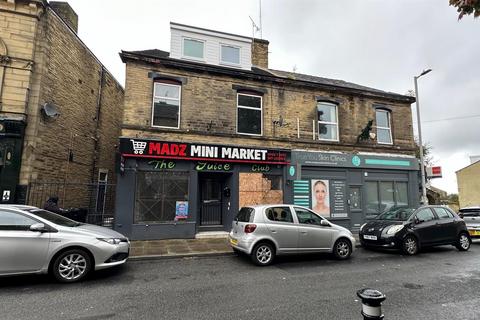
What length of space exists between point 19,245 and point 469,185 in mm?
39946

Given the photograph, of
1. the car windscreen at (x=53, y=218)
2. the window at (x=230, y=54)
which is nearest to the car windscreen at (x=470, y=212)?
the window at (x=230, y=54)

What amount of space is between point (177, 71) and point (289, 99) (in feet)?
17.2

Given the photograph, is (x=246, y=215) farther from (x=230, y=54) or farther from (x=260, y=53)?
(x=260, y=53)

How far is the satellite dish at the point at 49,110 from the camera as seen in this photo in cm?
1039

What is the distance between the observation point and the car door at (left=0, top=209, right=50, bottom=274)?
5.54 meters

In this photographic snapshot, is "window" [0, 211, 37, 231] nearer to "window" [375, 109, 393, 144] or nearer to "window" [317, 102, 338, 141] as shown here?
"window" [317, 102, 338, 141]

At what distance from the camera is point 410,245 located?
9102 mm

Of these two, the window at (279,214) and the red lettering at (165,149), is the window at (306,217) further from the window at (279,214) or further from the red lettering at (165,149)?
the red lettering at (165,149)

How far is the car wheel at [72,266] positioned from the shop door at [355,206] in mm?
11416

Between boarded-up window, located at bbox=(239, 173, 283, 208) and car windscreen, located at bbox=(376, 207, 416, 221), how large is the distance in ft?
13.8

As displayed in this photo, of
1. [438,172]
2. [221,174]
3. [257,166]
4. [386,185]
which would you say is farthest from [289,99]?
[438,172]

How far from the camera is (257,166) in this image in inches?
491

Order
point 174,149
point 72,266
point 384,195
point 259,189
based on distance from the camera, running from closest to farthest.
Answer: point 72,266 < point 174,149 < point 259,189 < point 384,195

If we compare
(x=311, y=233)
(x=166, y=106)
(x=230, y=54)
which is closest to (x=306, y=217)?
(x=311, y=233)
